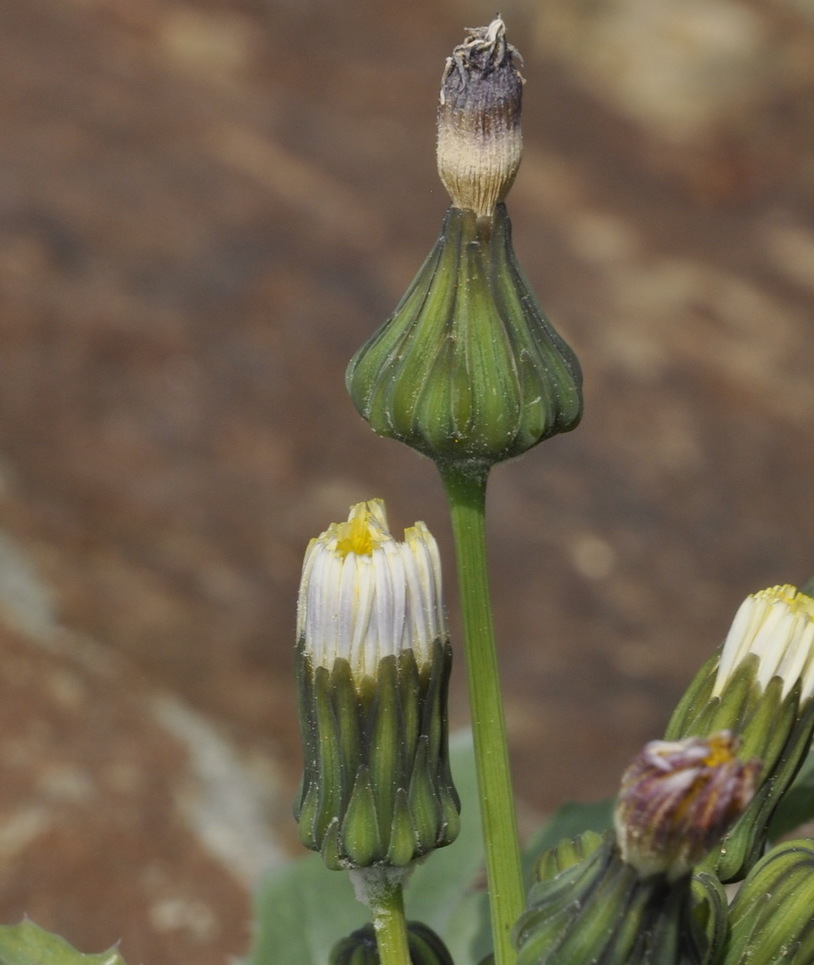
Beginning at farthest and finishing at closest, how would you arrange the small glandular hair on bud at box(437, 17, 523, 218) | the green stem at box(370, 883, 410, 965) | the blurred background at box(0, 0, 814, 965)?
the blurred background at box(0, 0, 814, 965) → the green stem at box(370, 883, 410, 965) → the small glandular hair on bud at box(437, 17, 523, 218)

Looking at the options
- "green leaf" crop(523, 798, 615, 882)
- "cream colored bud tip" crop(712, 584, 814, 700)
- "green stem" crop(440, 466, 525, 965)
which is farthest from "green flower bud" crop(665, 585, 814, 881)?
"green leaf" crop(523, 798, 615, 882)

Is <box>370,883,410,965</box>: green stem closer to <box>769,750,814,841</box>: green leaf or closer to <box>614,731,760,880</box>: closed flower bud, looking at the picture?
<box>614,731,760,880</box>: closed flower bud

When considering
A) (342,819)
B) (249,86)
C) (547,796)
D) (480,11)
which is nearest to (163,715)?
(547,796)

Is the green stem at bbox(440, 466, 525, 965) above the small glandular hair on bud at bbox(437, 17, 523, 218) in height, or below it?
below

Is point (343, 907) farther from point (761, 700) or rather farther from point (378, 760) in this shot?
point (761, 700)

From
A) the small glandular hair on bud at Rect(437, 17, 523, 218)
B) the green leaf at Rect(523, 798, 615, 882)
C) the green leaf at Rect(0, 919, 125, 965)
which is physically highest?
the small glandular hair on bud at Rect(437, 17, 523, 218)

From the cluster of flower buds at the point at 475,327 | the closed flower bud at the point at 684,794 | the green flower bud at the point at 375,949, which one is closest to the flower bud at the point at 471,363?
the cluster of flower buds at the point at 475,327

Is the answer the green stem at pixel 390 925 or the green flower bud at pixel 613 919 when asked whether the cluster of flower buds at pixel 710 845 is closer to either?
the green flower bud at pixel 613 919

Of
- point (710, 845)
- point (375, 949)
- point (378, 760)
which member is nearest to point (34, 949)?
point (375, 949)
